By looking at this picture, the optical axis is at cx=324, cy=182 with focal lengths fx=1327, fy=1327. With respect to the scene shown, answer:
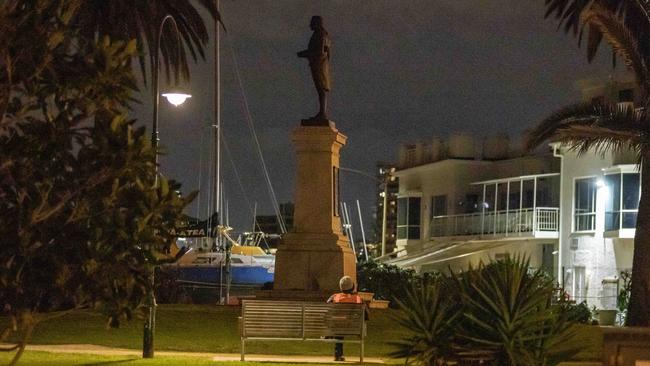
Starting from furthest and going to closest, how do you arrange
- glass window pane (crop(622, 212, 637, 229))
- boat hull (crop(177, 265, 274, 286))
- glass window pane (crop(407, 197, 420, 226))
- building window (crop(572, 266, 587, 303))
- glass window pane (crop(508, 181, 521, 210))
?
glass window pane (crop(407, 197, 420, 226)), glass window pane (crop(508, 181, 521, 210)), boat hull (crop(177, 265, 274, 286)), building window (crop(572, 266, 587, 303)), glass window pane (crop(622, 212, 637, 229))

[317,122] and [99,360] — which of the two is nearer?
[99,360]

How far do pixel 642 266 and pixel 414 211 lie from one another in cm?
3328

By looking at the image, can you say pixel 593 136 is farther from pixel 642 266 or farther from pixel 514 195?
pixel 514 195

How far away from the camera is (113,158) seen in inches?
434

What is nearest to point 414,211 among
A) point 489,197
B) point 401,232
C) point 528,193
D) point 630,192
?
point 401,232

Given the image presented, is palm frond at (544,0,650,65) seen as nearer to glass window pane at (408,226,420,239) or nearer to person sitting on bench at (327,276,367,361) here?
person sitting on bench at (327,276,367,361)

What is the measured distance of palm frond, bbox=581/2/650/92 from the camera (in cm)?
2958

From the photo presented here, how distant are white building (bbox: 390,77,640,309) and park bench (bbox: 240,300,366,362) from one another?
19.6 metres

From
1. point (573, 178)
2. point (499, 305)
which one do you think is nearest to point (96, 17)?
point (499, 305)

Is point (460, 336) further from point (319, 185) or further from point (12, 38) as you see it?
point (319, 185)

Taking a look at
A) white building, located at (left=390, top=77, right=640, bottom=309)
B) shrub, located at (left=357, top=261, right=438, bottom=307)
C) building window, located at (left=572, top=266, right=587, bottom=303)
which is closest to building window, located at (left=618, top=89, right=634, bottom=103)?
white building, located at (left=390, top=77, right=640, bottom=309)

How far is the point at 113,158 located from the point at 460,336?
5.60 metres

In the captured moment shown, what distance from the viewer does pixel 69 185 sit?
36.8ft

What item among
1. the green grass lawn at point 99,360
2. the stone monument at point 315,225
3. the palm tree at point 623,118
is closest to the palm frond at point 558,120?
the palm tree at point 623,118
